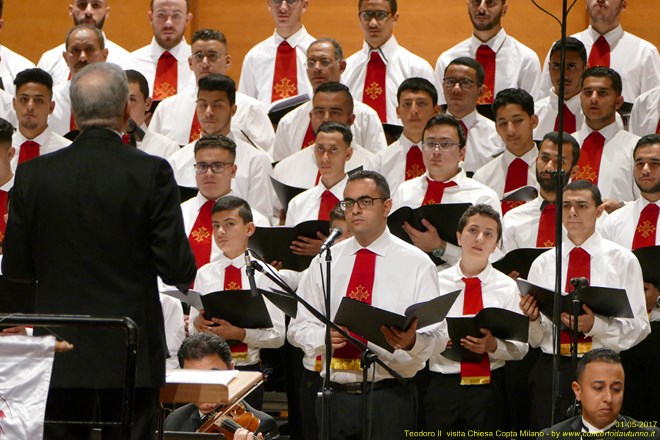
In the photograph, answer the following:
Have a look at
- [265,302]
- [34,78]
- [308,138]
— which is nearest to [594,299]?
[265,302]

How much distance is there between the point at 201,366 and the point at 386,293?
3.54ft

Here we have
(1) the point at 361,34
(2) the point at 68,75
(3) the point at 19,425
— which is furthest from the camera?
(1) the point at 361,34

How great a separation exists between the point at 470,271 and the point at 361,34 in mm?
4286

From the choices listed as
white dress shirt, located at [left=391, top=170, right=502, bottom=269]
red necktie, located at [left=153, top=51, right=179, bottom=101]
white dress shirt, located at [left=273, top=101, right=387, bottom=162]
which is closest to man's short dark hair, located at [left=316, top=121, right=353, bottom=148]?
white dress shirt, located at [left=391, top=170, right=502, bottom=269]

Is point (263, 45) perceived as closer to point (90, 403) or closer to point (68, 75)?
point (68, 75)

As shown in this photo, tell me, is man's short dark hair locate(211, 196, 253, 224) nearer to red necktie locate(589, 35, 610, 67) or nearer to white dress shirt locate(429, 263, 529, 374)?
white dress shirt locate(429, 263, 529, 374)

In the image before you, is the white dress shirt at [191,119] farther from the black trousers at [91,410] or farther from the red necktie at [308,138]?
the black trousers at [91,410]

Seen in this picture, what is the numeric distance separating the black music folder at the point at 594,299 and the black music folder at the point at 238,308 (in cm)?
121

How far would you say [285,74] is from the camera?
27.7 feet

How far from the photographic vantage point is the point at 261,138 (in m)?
7.76

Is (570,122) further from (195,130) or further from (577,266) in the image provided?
(195,130)

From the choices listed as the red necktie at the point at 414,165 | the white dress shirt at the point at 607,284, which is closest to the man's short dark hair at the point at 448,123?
the red necktie at the point at 414,165

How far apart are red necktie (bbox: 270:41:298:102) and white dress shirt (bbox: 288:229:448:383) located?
119 inches

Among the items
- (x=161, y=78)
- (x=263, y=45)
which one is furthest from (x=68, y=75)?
(x=263, y=45)
